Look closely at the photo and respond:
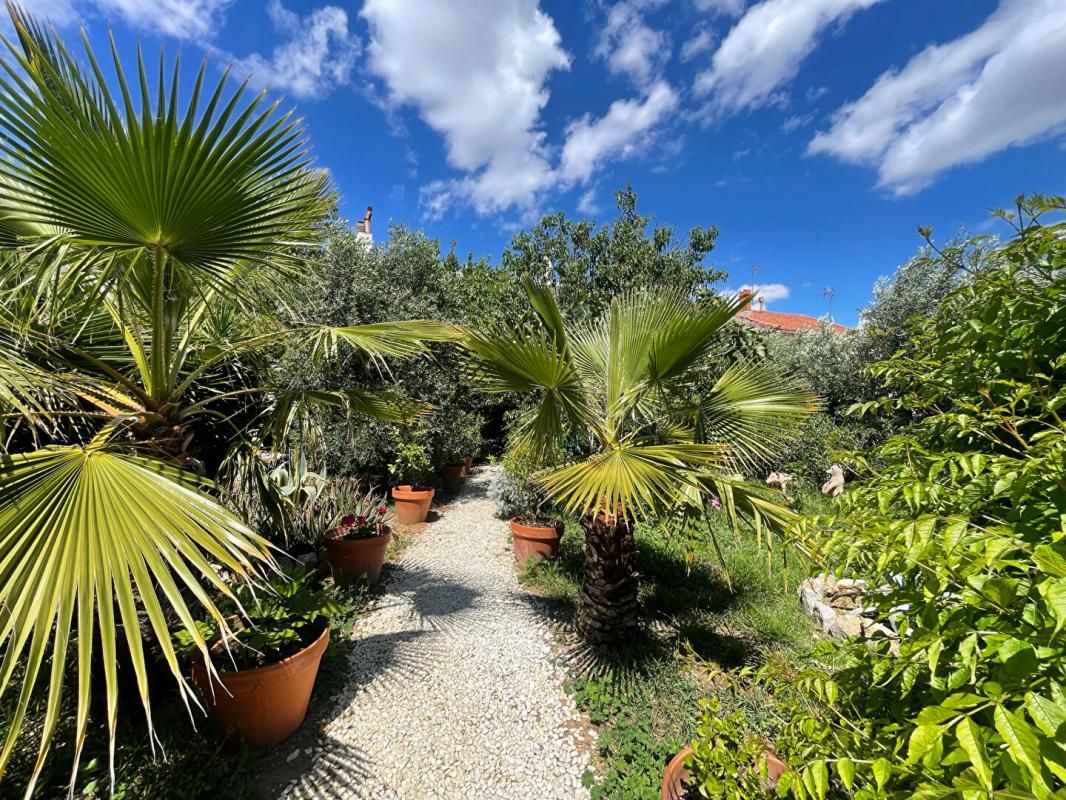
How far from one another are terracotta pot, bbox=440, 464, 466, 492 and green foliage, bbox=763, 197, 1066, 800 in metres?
8.31

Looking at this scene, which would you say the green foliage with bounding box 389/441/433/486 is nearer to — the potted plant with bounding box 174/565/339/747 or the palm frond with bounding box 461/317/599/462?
the palm frond with bounding box 461/317/599/462

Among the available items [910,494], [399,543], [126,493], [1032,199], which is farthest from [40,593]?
[399,543]

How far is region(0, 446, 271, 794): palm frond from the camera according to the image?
109cm

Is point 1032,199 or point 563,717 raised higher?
point 1032,199

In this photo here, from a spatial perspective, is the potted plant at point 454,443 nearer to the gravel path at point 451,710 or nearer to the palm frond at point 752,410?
the gravel path at point 451,710

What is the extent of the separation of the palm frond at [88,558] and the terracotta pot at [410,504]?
5.41m

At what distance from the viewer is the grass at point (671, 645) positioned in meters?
2.64

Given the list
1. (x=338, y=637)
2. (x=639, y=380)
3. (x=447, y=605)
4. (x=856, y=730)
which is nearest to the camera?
(x=856, y=730)

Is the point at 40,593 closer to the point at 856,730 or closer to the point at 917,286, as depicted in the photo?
the point at 856,730

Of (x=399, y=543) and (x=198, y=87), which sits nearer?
(x=198, y=87)

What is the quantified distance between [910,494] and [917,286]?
11178mm

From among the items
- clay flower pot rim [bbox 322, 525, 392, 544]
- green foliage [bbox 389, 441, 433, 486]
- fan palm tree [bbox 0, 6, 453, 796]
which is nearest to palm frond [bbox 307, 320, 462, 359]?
fan palm tree [bbox 0, 6, 453, 796]

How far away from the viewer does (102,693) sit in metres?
2.44

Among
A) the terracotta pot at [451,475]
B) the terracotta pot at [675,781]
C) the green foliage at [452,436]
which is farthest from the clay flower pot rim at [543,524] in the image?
the terracotta pot at [451,475]
